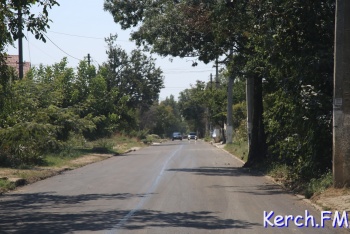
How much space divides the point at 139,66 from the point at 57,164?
2271 inches

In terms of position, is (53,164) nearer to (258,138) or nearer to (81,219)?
(258,138)

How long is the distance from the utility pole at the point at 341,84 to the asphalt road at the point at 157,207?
1.79 metres

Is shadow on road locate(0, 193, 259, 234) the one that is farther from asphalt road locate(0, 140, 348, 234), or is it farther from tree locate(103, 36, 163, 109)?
tree locate(103, 36, 163, 109)

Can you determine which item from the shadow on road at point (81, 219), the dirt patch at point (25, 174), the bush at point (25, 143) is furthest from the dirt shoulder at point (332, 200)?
the bush at point (25, 143)

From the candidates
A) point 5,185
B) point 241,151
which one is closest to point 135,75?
point 241,151

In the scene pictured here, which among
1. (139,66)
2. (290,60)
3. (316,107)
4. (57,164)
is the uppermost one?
(139,66)

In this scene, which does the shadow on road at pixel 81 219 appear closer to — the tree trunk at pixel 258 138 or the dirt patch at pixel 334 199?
the dirt patch at pixel 334 199

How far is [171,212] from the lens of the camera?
1328cm

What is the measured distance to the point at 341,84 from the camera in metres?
Answer: 15.6

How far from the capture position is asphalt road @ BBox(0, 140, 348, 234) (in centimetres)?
1137

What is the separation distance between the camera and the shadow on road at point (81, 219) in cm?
1142

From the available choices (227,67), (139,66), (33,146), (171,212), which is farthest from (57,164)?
(139,66)

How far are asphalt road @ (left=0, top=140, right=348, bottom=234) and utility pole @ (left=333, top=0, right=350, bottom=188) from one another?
70.6 inches

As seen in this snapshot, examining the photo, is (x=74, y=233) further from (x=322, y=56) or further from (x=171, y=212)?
(x=322, y=56)
